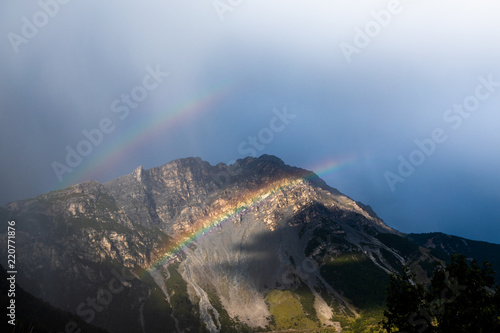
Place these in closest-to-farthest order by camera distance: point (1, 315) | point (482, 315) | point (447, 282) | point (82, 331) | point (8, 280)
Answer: point (482, 315)
point (447, 282)
point (1, 315)
point (8, 280)
point (82, 331)

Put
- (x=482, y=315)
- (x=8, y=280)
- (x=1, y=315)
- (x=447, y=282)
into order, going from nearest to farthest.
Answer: (x=482, y=315) → (x=447, y=282) → (x=1, y=315) → (x=8, y=280)

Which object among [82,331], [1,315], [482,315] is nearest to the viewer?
[482,315]

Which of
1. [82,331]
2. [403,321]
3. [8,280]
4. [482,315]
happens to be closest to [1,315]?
[8,280]

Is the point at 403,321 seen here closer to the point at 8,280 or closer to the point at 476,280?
the point at 476,280

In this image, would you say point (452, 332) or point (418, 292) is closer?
point (452, 332)

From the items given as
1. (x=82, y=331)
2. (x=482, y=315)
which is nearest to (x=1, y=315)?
(x=82, y=331)

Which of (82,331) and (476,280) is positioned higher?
(82,331)

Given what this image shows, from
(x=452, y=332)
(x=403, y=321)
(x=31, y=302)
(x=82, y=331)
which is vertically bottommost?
(x=452, y=332)

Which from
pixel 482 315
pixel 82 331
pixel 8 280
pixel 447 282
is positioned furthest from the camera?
pixel 82 331

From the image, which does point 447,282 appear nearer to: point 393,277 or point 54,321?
point 393,277
